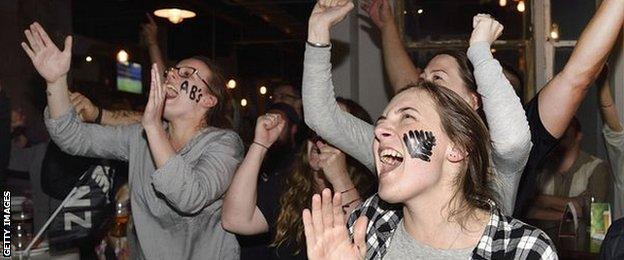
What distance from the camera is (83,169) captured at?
138 inches

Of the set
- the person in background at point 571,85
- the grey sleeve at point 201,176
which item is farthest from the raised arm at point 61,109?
the person in background at point 571,85

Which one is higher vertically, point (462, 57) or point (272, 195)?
point (462, 57)

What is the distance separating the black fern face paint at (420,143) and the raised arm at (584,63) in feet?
1.42

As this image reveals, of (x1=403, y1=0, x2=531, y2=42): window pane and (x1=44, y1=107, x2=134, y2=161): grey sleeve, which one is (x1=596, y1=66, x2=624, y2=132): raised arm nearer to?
(x1=403, y1=0, x2=531, y2=42): window pane

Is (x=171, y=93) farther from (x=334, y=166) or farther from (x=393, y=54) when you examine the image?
(x=393, y=54)

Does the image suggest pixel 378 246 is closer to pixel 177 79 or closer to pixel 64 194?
pixel 177 79

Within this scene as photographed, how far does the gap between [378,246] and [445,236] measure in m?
0.17

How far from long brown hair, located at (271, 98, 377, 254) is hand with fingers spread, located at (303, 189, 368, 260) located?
2.84 ft

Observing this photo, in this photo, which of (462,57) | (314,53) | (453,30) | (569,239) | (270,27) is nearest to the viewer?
(314,53)

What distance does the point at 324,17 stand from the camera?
7.45ft

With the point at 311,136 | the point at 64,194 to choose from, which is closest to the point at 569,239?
the point at 311,136

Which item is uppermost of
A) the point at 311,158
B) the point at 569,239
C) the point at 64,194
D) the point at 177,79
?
the point at 177,79

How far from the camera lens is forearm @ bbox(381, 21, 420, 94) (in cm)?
369

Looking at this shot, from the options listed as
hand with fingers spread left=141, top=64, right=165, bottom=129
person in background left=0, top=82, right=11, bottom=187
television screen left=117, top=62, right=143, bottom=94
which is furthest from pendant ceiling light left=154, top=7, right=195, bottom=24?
hand with fingers spread left=141, top=64, right=165, bottom=129
